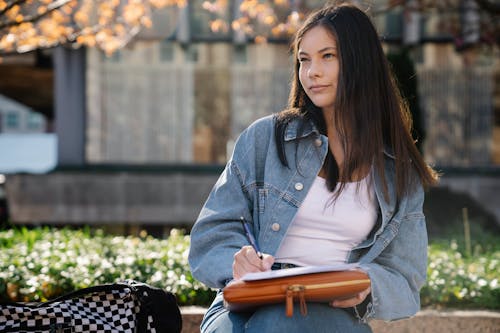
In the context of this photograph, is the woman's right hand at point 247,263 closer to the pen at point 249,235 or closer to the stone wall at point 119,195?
the pen at point 249,235

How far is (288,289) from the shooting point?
2.22 m

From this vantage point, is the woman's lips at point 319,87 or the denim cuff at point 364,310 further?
the woman's lips at point 319,87

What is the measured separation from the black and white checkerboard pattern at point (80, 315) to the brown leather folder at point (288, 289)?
0.62m

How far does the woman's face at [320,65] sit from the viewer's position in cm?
275

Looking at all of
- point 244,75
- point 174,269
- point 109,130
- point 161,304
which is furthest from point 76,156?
point 161,304

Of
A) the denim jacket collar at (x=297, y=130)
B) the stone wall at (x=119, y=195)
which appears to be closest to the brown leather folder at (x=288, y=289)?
the denim jacket collar at (x=297, y=130)

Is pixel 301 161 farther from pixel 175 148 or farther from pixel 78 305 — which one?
pixel 175 148

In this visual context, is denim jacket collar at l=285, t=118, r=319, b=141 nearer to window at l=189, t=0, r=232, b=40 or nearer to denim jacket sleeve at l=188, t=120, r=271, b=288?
denim jacket sleeve at l=188, t=120, r=271, b=288

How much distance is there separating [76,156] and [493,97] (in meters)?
8.34

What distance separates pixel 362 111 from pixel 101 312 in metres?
1.34

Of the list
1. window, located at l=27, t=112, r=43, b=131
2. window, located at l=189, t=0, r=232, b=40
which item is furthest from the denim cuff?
window, located at l=27, t=112, r=43, b=131

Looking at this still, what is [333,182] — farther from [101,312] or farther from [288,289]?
[101,312]

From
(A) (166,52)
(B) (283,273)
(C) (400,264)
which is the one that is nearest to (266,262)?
→ (B) (283,273)

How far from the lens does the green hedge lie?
407cm
